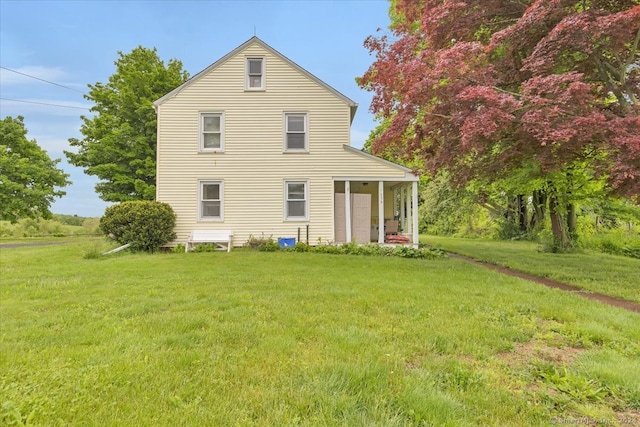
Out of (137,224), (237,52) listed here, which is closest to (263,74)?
(237,52)

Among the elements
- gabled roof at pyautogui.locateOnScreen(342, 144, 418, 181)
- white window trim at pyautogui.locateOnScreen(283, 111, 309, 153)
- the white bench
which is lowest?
the white bench

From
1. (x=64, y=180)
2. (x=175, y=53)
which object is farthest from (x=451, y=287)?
(x=64, y=180)

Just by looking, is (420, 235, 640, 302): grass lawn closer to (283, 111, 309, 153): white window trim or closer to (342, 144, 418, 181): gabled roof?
(342, 144, 418, 181): gabled roof

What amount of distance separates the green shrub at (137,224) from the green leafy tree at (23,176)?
59.3 ft

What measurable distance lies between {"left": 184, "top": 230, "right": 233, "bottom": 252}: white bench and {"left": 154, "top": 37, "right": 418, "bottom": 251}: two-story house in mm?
268

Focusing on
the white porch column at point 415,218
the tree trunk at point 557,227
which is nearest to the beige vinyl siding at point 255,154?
the white porch column at point 415,218

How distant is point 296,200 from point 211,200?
325cm

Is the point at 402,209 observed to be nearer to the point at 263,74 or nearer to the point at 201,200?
the point at 263,74

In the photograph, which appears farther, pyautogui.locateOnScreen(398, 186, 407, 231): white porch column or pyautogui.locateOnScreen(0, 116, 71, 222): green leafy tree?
pyautogui.locateOnScreen(0, 116, 71, 222): green leafy tree

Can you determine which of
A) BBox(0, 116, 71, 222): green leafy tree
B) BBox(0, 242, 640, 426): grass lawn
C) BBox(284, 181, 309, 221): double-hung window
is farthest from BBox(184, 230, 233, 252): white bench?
BBox(0, 116, 71, 222): green leafy tree

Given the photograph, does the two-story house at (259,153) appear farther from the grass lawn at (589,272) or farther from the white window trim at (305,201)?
the grass lawn at (589,272)

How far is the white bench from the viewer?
12531 mm

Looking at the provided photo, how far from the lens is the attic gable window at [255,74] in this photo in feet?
44.0

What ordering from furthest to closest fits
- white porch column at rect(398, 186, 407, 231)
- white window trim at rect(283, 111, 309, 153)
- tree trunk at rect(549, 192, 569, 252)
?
white porch column at rect(398, 186, 407, 231) → tree trunk at rect(549, 192, 569, 252) → white window trim at rect(283, 111, 309, 153)
